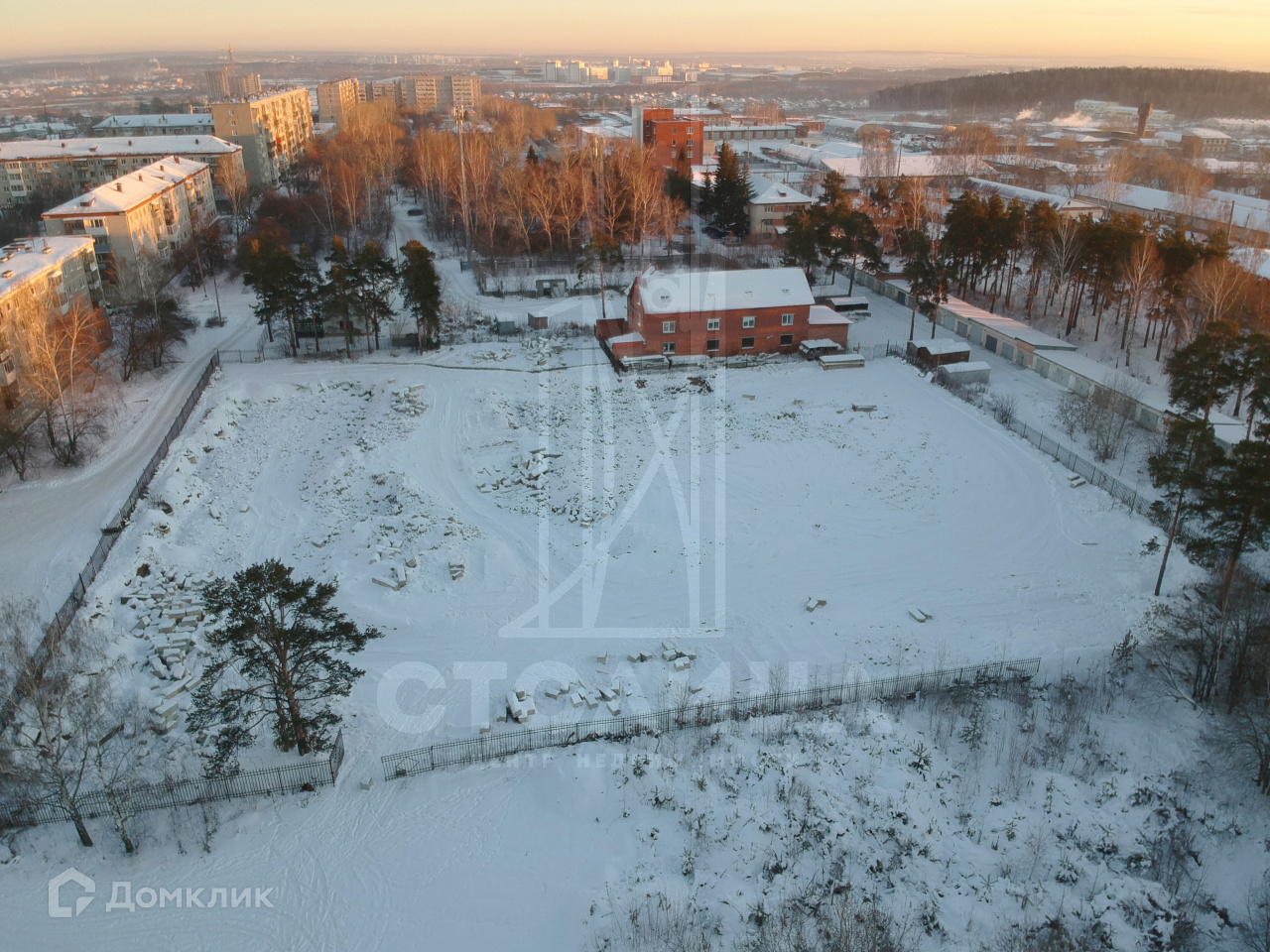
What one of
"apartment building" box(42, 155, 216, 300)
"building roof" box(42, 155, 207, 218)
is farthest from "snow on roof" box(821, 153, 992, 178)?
"building roof" box(42, 155, 207, 218)

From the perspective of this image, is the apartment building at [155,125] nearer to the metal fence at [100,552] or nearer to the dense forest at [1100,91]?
the metal fence at [100,552]

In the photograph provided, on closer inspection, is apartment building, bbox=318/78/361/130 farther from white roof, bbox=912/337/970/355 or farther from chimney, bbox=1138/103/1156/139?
white roof, bbox=912/337/970/355

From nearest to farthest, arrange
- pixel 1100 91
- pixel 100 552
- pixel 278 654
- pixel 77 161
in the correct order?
pixel 278 654, pixel 100 552, pixel 77 161, pixel 1100 91

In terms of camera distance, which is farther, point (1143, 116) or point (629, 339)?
point (1143, 116)

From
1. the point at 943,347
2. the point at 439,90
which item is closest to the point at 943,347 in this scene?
the point at 943,347

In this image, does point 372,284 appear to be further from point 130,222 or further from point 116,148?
point 116,148

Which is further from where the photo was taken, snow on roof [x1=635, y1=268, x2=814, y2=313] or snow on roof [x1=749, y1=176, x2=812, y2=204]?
snow on roof [x1=749, y1=176, x2=812, y2=204]

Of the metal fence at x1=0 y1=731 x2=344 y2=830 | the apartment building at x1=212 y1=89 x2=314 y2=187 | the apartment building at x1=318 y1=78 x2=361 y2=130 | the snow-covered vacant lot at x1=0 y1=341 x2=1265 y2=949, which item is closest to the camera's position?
the snow-covered vacant lot at x1=0 y1=341 x2=1265 y2=949
